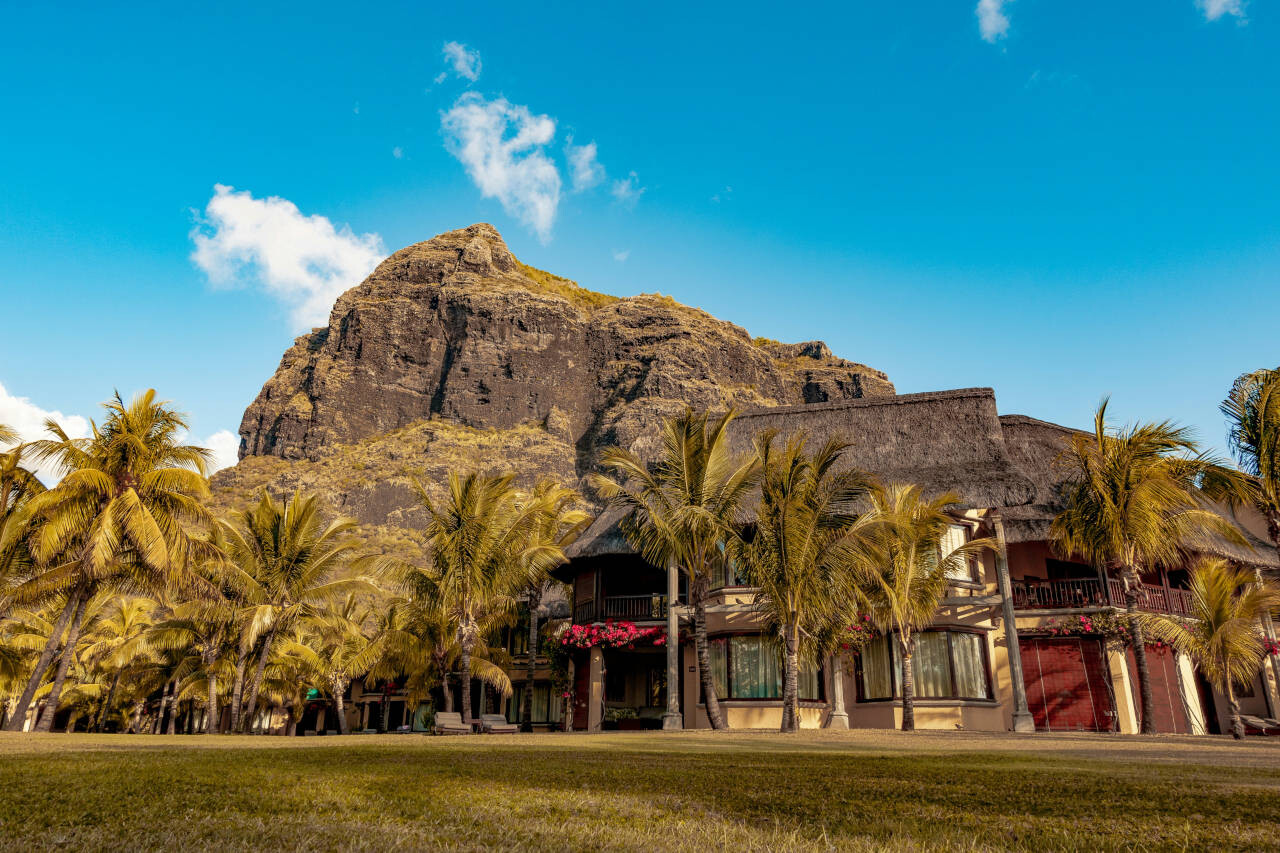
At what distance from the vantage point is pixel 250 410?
113000mm

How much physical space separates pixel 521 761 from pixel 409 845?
4721 mm

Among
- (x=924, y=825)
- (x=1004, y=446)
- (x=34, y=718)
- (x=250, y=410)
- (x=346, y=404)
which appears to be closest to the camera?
(x=924, y=825)

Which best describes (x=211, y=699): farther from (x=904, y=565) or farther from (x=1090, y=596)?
(x=1090, y=596)

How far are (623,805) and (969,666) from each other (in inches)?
796

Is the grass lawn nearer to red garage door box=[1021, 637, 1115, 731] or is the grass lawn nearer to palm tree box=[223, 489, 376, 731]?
red garage door box=[1021, 637, 1115, 731]

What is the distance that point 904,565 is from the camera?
19.0 meters

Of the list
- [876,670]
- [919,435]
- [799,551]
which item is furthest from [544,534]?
[919,435]

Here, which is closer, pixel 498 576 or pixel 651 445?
pixel 498 576

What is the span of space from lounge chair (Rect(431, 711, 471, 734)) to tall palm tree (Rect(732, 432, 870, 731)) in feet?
27.9

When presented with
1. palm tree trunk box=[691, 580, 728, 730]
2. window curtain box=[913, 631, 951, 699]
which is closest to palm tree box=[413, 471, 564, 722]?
palm tree trunk box=[691, 580, 728, 730]

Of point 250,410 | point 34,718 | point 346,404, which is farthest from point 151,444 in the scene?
point 250,410

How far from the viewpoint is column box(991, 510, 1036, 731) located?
67.7 ft

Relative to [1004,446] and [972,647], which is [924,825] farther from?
[1004,446]

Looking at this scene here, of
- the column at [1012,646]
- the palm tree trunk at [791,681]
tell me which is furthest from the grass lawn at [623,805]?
the column at [1012,646]
